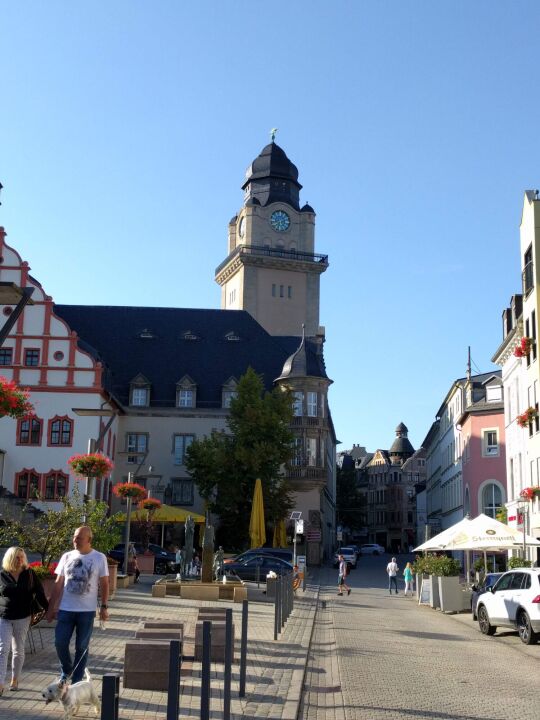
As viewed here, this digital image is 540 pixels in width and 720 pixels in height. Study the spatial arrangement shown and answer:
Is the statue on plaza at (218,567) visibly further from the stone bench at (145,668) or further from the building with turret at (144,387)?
the stone bench at (145,668)

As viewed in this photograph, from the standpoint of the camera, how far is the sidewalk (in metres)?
9.83

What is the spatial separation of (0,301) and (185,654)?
6071 millimetres

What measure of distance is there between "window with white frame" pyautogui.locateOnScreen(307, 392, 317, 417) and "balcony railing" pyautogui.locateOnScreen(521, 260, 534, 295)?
2477 cm

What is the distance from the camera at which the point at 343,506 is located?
12338 centimetres

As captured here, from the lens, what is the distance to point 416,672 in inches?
559

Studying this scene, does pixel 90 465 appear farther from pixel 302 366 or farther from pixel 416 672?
pixel 302 366

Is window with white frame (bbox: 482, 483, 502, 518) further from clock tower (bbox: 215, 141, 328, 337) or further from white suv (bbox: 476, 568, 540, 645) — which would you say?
white suv (bbox: 476, 568, 540, 645)

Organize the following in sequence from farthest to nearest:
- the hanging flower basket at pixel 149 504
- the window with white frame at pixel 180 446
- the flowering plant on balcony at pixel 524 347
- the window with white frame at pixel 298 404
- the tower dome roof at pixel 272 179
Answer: the tower dome roof at pixel 272 179 < the window with white frame at pixel 298 404 < the window with white frame at pixel 180 446 < the hanging flower basket at pixel 149 504 < the flowering plant on balcony at pixel 524 347

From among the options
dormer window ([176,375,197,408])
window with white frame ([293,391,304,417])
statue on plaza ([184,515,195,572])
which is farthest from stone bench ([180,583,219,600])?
dormer window ([176,375,197,408])

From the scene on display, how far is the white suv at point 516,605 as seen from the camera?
1827 centimetres

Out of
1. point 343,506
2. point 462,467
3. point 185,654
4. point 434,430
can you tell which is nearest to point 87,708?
point 185,654

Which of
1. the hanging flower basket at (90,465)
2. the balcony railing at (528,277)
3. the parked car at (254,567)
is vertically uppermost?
the balcony railing at (528,277)

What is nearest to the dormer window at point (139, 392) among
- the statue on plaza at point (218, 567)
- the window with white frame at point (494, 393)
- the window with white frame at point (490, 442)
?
the window with white frame at point (490, 442)

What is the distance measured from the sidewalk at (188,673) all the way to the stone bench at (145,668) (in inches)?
5.3
